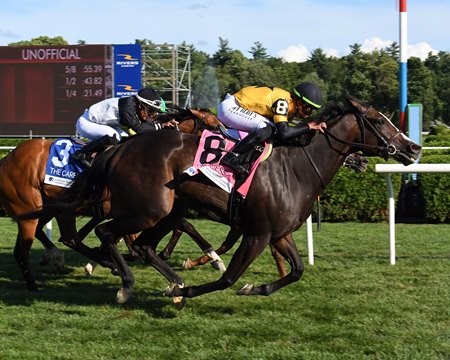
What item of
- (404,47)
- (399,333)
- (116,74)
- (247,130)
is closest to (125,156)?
(247,130)

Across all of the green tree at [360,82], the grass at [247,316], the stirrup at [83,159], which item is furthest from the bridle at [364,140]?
the green tree at [360,82]

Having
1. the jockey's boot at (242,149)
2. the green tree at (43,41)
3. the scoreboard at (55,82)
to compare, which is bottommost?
the jockey's boot at (242,149)

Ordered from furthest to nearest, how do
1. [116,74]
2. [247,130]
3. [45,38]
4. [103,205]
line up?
[45,38] → [116,74] → [103,205] → [247,130]

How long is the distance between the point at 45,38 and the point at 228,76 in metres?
17.3

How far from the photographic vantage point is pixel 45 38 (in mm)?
64938

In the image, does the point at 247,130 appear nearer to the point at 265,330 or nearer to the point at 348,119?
the point at 348,119

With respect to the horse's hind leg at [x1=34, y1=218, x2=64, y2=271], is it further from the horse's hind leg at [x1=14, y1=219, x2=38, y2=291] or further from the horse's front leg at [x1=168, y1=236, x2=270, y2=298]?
the horse's front leg at [x1=168, y1=236, x2=270, y2=298]

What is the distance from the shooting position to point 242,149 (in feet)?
16.2

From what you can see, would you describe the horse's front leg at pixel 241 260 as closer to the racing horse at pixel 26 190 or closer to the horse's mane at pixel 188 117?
the racing horse at pixel 26 190

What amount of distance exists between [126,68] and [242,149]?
17605 mm

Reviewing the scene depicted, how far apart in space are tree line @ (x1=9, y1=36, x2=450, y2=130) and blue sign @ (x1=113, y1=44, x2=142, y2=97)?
6.27 m

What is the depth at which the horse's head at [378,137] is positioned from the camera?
201 inches

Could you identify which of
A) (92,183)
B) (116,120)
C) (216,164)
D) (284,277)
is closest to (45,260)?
(116,120)

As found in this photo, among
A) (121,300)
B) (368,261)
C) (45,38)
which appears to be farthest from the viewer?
(45,38)
